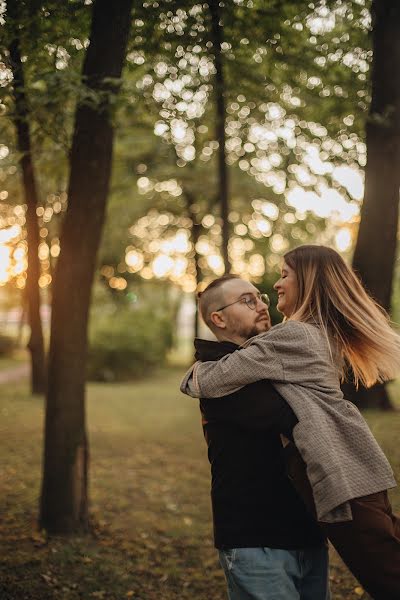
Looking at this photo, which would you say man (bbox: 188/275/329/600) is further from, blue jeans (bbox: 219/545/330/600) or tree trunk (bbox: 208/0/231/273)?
tree trunk (bbox: 208/0/231/273)

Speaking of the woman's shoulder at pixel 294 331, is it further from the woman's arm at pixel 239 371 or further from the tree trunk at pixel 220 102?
the tree trunk at pixel 220 102

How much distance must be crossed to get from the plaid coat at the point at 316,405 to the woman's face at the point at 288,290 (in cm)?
29

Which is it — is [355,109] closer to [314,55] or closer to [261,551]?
[314,55]

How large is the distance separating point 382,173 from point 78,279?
483 centimetres

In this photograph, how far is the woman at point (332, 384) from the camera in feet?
7.79

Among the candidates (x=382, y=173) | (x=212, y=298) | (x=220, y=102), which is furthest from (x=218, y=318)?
(x=220, y=102)

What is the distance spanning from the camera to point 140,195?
21.9 metres

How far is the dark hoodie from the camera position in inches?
102

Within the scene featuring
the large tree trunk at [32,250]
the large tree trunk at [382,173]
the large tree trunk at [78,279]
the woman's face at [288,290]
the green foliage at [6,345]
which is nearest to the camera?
the woman's face at [288,290]

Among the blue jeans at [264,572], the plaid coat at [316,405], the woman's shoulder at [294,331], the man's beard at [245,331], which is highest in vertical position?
the woman's shoulder at [294,331]

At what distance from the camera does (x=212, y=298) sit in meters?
2.92

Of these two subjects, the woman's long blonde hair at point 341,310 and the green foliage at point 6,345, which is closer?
the woman's long blonde hair at point 341,310

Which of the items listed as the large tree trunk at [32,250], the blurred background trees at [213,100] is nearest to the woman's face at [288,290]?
the blurred background trees at [213,100]

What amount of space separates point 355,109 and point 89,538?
20.9 ft
